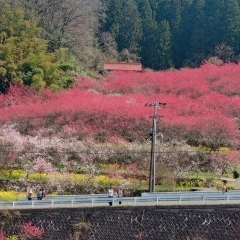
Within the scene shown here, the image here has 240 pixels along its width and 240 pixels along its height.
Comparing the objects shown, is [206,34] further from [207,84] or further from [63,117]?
[63,117]

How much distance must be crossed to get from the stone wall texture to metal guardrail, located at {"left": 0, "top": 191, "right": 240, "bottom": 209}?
1.02 feet

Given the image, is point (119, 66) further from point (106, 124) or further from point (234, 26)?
point (106, 124)

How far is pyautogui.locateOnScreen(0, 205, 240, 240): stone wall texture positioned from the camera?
22.4 m

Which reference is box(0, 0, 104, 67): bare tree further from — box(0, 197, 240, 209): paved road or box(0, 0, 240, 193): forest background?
box(0, 197, 240, 209): paved road

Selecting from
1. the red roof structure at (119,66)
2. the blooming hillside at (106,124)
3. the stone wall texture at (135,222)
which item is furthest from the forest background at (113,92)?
the stone wall texture at (135,222)

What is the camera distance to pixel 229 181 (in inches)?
1278

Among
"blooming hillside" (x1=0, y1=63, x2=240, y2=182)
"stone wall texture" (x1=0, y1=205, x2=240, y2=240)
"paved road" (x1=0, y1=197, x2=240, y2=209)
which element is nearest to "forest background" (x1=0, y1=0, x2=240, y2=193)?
"blooming hillside" (x1=0, y1=63, x2=240, y2=182)

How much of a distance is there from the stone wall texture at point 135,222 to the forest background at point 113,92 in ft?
25.3

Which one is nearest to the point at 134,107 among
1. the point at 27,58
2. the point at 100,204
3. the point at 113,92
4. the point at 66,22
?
the point at 113,92

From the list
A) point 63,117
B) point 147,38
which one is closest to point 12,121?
point 63,117

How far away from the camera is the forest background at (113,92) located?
113 ft

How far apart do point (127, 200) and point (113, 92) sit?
2623 cm

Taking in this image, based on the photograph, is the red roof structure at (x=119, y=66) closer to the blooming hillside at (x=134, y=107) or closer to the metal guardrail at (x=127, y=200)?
the blooming hillside at (x=134, y=107)

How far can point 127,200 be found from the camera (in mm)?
23812
